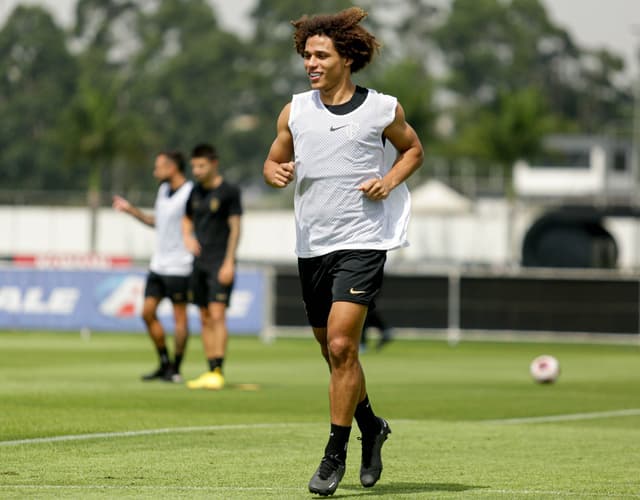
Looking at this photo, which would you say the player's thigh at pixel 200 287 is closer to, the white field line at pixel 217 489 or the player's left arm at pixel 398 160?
the player's left arm at pixel 398 160

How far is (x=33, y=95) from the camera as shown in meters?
120

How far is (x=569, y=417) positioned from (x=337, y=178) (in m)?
5.39

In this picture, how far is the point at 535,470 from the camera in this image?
877 centimetres

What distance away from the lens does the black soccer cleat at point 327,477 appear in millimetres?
7559

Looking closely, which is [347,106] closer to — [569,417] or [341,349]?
[341,349]

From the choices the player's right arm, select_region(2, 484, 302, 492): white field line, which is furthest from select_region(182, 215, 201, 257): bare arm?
select_region(2, 484, 302, 492): white field line

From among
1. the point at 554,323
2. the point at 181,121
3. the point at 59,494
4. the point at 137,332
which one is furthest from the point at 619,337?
the point at 181,121

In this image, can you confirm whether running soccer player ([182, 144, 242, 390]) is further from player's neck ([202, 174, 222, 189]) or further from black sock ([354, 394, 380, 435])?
black sock ([354, 394, 380, 435])

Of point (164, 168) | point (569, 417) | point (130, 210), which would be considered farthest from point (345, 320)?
point (164, 168)

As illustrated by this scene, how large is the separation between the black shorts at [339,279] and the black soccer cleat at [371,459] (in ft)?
2.02

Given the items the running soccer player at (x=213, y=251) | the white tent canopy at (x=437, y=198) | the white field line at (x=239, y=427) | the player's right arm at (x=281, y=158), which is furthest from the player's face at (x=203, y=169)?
the white tent canopy at (x=437, y=198)

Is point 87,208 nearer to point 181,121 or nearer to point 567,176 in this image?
point 567,176

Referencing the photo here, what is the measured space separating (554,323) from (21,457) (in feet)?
66.4

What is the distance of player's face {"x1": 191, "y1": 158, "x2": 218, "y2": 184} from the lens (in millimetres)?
15172
